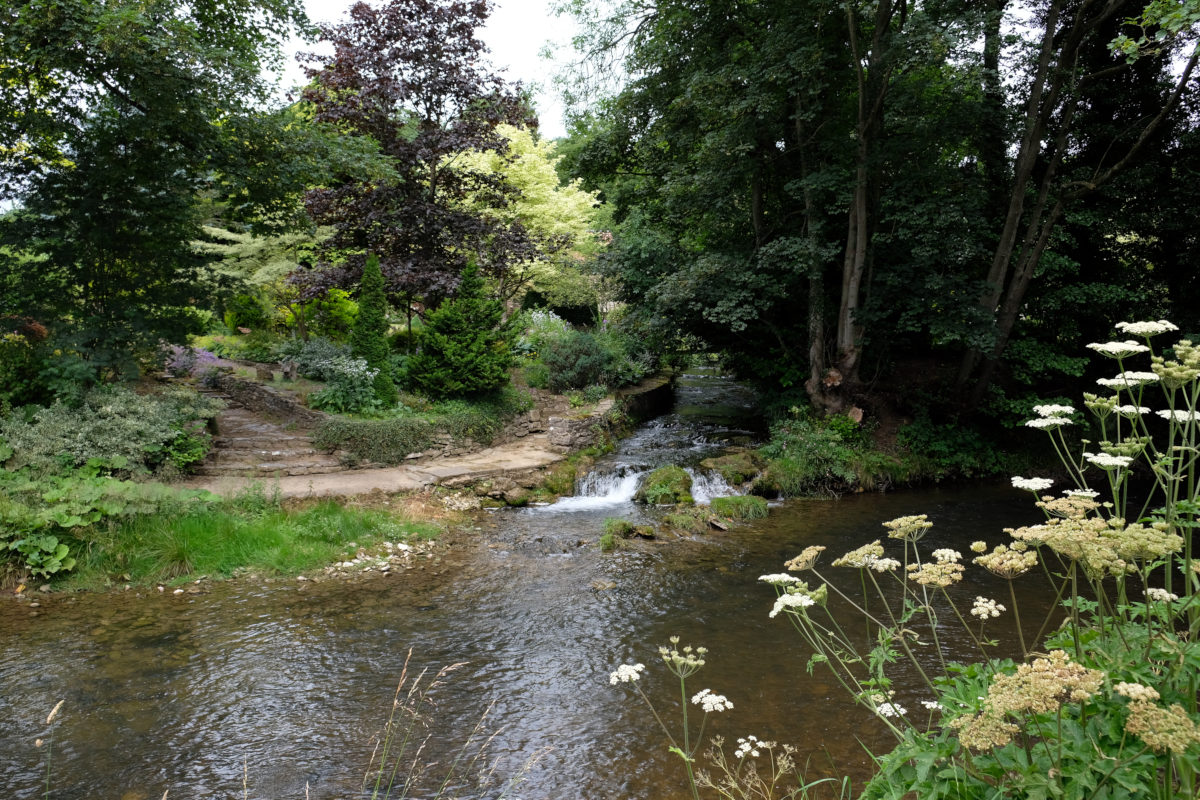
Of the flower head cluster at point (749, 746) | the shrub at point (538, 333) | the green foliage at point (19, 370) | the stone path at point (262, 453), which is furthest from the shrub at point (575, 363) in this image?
the flower head cluster at point (749, 746)

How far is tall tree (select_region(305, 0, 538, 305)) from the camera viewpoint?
41.7ft

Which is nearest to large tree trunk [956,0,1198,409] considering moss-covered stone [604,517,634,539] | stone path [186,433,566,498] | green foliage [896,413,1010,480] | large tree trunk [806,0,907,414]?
green foliage [896,413,1010,480]

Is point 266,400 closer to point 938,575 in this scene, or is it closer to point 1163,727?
point 938,575

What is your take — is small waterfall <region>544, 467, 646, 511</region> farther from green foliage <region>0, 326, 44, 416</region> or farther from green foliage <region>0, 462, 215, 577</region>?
green foliage <region>0, 326, 44, 416</region>

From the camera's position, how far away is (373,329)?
12039 mm

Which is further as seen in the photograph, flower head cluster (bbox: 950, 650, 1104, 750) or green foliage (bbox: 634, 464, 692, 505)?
green foliage (bbox: 634, 464, 692, 505)

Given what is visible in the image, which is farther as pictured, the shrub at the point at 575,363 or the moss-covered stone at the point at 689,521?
the shrub at the point at 575,363

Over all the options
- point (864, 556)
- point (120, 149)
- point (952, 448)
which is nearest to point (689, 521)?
point (952, 448)

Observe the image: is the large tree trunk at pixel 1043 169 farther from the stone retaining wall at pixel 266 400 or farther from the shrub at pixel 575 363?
the stone retaining wall at pixel 266 400

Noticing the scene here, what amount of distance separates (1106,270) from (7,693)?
16488mm

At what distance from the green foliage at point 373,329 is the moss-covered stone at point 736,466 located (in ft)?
20.0

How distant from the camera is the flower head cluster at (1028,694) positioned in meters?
1.62

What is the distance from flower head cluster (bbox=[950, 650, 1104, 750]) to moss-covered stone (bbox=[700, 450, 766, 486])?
9.23 meters

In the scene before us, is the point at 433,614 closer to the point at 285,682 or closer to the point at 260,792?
the point at 285,682
